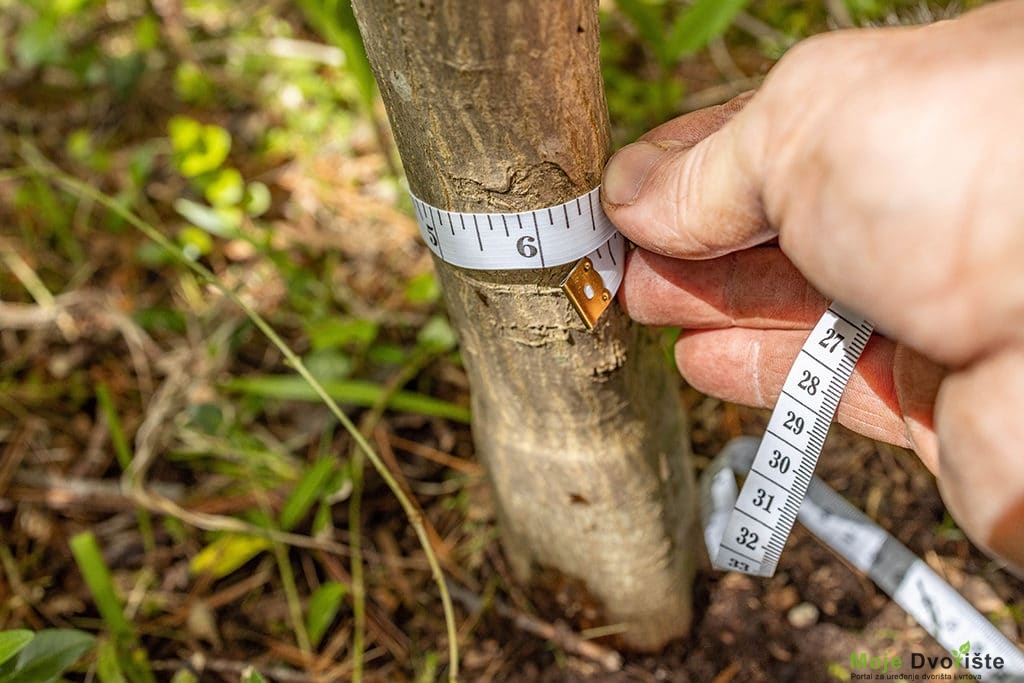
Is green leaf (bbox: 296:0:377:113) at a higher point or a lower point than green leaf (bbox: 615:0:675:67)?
higher

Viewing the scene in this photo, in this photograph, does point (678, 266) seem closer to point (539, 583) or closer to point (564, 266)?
point (564, 266)

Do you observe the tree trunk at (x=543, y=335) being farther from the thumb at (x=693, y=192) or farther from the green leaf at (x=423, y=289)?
the green leaf at (x=423, y=289)

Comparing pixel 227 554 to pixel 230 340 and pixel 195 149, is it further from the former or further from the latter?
pixel 195 149

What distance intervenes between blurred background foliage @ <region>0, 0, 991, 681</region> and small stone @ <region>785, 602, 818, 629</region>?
0.54 m

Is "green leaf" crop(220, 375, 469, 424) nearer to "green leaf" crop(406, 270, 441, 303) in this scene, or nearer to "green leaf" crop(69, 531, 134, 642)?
"green leaf" crop(406, 270, 441, 303)

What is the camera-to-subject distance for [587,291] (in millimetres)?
878

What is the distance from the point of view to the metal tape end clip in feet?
2.82

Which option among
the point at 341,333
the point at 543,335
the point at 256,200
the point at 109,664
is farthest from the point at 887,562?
the point at 256,200

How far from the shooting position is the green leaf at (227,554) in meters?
1.41

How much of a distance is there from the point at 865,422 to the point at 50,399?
5.37 ft

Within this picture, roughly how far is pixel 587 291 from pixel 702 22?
3.05 feet

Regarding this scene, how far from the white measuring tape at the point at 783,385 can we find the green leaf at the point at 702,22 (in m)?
0.82

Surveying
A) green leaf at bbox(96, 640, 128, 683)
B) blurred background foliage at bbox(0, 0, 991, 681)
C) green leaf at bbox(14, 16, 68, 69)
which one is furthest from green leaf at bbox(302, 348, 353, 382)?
green leaf at bbox(14, 16, 68, 69)

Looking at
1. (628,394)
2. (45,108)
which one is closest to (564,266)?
(628,394)
